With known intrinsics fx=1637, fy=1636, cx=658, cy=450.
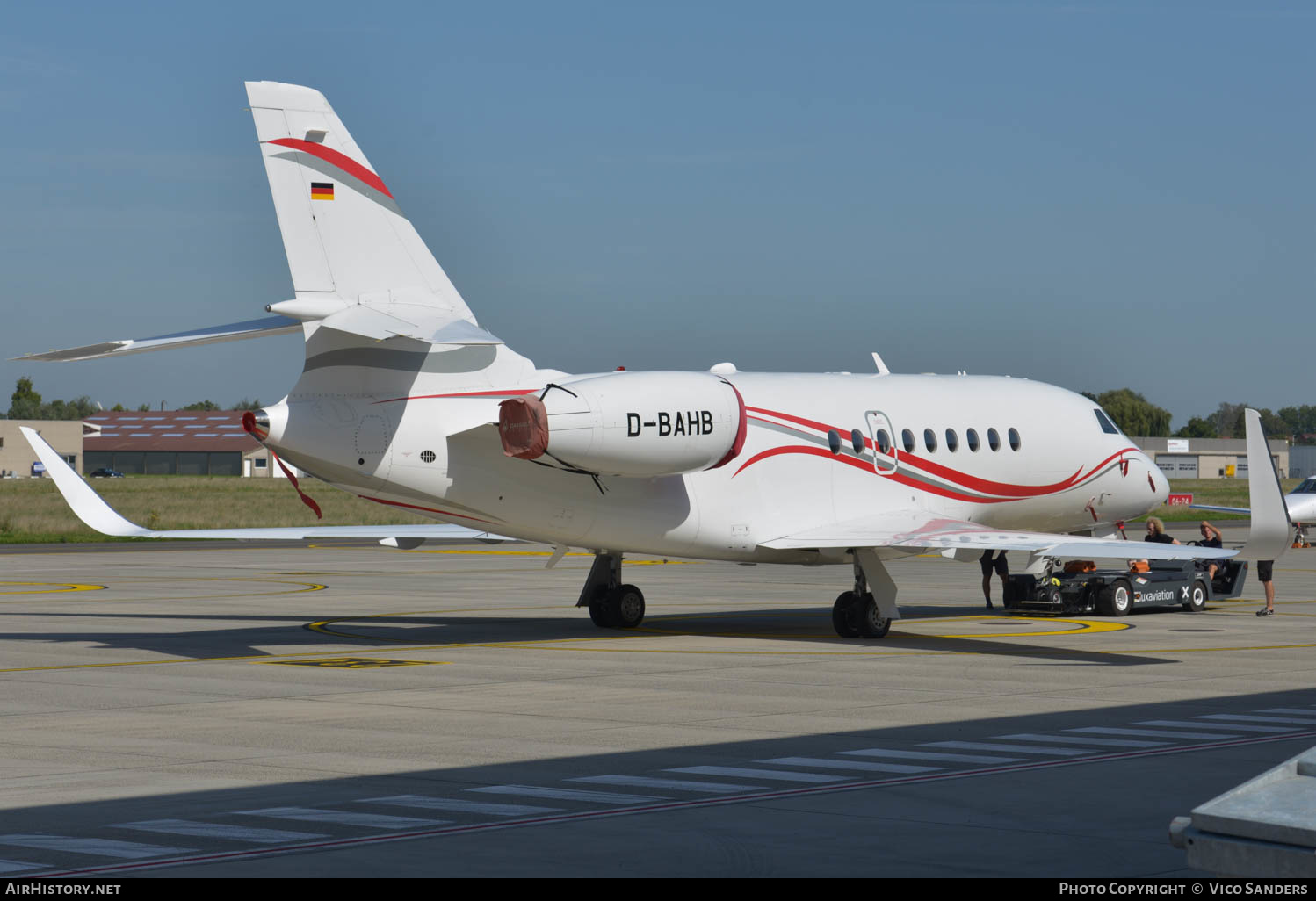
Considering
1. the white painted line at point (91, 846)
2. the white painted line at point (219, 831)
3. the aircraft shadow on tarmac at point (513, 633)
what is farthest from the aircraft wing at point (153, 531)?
the white painted line at point (91, 846)

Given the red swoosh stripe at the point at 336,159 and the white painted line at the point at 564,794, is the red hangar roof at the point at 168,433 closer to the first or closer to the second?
the red swoosh stripe at the point at 336,159

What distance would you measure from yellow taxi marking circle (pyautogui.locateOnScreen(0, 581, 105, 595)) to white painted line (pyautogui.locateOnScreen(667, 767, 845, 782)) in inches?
1086

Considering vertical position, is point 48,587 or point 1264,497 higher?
point 1264,497

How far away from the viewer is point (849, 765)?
14.1 m

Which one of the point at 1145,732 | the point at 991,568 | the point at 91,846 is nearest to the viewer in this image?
the point at 91,846

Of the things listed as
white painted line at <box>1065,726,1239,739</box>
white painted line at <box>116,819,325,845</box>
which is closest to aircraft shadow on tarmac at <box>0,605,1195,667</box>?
white painted line at <box>1065,726,1239,739</box>

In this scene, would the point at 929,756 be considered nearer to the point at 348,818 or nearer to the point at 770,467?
the point at 348,818

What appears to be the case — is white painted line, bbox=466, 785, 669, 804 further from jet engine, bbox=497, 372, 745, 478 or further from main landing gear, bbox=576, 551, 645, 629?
main landing gear, bbox=576, 551, 645, 629

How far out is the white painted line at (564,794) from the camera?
1241 centimetres

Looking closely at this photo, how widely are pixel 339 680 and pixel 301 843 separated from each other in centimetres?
1028

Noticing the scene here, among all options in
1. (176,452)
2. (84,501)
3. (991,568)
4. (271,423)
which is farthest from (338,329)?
(176,452)

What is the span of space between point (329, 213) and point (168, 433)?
155 metres

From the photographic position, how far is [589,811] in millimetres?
11883

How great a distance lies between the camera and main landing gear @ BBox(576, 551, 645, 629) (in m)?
28.0
